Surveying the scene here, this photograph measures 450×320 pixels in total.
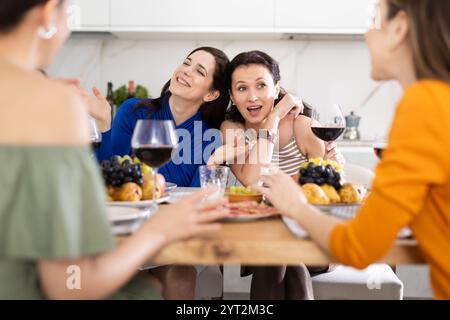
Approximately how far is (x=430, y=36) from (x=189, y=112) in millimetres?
1606

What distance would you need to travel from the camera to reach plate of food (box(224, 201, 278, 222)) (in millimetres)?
1175

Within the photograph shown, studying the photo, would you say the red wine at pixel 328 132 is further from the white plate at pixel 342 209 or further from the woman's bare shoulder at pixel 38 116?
the woman's bare shoulder at pixel 38 116

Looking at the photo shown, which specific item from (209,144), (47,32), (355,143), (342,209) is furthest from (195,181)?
(355,143)

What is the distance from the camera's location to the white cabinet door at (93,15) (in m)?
3.52

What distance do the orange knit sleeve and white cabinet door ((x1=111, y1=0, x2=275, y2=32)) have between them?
278 cm

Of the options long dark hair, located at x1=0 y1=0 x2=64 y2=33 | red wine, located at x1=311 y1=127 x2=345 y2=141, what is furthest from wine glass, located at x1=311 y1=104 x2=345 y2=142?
long dark hair, located at x1=0 y1=0 x2=64 y2=33

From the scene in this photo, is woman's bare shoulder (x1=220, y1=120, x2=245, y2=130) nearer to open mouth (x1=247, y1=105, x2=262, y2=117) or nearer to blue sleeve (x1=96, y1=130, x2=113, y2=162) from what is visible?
open mouth (x1=247, y1=105, x2=262, y2=117)

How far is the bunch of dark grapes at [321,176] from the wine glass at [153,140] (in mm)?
376

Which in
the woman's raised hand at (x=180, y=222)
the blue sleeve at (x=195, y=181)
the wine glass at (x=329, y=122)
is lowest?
the blue sleeve at (x=195, y=181)

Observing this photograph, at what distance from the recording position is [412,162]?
34.8 inches

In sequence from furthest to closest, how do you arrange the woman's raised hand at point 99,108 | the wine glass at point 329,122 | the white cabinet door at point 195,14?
1. the white cabinet door at point 195,14
2. the woman's raised hand at point 99,108
3. the wine glass at point 329,122

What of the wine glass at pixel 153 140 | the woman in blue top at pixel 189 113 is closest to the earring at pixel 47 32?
the wine glass at pixel 153 140

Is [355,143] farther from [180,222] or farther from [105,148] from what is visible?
[180,222]

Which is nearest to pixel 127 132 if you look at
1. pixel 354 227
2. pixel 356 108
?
pixel 354 227
